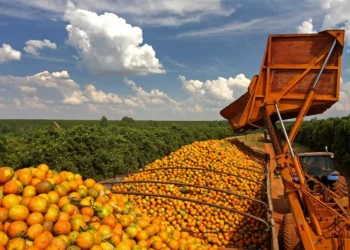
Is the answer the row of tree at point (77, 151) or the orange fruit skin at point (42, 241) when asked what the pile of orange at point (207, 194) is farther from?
the row of tree at point (77, 151)

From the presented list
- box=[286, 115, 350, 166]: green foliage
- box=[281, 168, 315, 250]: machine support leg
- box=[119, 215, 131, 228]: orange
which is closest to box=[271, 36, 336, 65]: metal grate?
box=[281, 168, 315, 250]: machine support leg

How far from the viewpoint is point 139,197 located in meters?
8.41

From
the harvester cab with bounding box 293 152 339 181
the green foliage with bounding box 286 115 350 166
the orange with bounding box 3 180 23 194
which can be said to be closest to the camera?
the orange with bounding box 3 180 23 194

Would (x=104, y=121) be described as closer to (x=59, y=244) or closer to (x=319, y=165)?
(x=319, y=165)

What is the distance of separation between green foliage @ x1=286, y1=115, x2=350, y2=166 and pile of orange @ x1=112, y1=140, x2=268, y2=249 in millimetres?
14646

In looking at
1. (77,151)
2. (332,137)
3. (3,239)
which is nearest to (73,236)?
(3,239)

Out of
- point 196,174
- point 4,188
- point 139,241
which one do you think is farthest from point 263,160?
point 4,188

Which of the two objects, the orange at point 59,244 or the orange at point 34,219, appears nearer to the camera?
the orange at point 59,244

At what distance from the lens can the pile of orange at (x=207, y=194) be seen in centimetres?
736

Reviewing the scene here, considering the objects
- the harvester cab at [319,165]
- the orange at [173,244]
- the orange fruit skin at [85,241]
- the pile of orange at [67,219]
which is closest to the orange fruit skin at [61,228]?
the pile of orange at [67,219]

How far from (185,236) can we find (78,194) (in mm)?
1673

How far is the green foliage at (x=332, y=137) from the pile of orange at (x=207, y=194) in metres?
14.6

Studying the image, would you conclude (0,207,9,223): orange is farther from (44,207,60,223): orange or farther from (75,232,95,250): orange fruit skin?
(75,232,95,250): orange fruit skin

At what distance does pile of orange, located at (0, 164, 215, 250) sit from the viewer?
10.3ft
